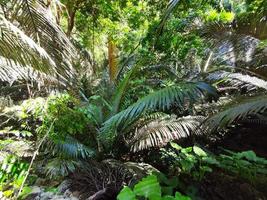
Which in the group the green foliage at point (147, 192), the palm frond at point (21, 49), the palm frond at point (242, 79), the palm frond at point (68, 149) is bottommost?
the green foliage at point (147, 192)

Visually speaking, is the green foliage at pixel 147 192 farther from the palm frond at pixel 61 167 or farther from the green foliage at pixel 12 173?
the palm frond at pixel 61 167

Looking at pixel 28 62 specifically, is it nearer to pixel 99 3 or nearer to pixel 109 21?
pixel 99 3

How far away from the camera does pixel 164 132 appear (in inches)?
177

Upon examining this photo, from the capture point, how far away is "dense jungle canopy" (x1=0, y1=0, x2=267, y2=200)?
3.30m

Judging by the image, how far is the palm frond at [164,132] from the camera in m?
4.46

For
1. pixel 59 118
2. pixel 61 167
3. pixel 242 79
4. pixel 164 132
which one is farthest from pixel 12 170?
pixel 242 79

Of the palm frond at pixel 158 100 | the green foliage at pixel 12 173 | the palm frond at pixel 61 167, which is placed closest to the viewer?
the green foliage at pixel 12 173

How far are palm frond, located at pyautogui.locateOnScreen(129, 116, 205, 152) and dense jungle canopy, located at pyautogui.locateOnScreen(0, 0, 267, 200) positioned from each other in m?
0.01

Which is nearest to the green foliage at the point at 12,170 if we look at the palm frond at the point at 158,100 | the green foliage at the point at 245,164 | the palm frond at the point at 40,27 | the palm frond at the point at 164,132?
the palm frond at the point at 40,27

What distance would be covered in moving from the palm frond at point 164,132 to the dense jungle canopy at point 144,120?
0.04 feet

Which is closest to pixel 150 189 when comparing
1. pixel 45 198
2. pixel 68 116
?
pixel 45 198

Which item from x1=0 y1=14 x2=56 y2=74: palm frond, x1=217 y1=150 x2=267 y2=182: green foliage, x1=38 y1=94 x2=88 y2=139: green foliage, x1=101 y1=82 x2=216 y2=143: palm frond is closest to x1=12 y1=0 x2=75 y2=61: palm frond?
x1=0 y1=14 x2=56 y2=74: palm frond

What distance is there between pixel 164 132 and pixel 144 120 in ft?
1.37

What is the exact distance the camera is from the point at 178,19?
21.0 ft
